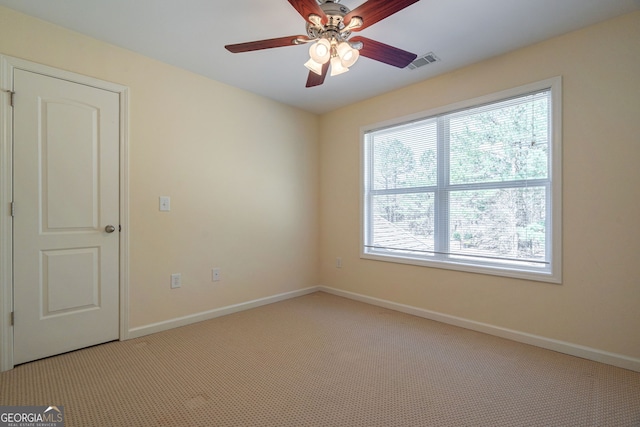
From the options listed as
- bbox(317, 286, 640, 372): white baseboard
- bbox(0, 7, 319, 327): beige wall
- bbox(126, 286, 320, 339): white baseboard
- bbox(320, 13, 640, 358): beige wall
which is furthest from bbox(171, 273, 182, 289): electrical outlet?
bbox(320, 13, 640, 358): beige wall

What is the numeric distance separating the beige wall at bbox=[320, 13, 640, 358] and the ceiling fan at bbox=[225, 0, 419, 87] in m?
1.35

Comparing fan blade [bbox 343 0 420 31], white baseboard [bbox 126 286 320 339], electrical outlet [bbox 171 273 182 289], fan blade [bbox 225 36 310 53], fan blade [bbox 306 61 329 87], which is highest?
fan blade [bbox 343 0 420 31]

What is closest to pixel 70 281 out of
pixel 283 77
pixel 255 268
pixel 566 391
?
pixel 255 268

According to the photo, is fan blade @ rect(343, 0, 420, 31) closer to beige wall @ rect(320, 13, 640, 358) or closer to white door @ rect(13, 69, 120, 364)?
beige wall @ rect(320, 13, 640, 358)

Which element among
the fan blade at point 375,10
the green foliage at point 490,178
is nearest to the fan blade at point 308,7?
the fan blade at point 375,10

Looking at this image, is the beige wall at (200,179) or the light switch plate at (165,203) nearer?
the beige wall at (200,179)

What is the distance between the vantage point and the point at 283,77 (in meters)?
3.01

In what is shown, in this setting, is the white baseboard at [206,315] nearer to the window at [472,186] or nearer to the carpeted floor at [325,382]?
the carpeted floor at [325,382]

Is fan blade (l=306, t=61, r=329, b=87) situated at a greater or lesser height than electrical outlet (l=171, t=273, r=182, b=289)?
greater

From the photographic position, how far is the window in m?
2.44

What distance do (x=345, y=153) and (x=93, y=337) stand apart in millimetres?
3187

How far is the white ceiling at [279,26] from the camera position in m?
1.98

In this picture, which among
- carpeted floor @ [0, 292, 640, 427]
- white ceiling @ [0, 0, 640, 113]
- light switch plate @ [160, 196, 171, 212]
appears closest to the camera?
carpeted floor @ [0, 292, 640, 427]

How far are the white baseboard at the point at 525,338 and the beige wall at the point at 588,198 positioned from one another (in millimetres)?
40
